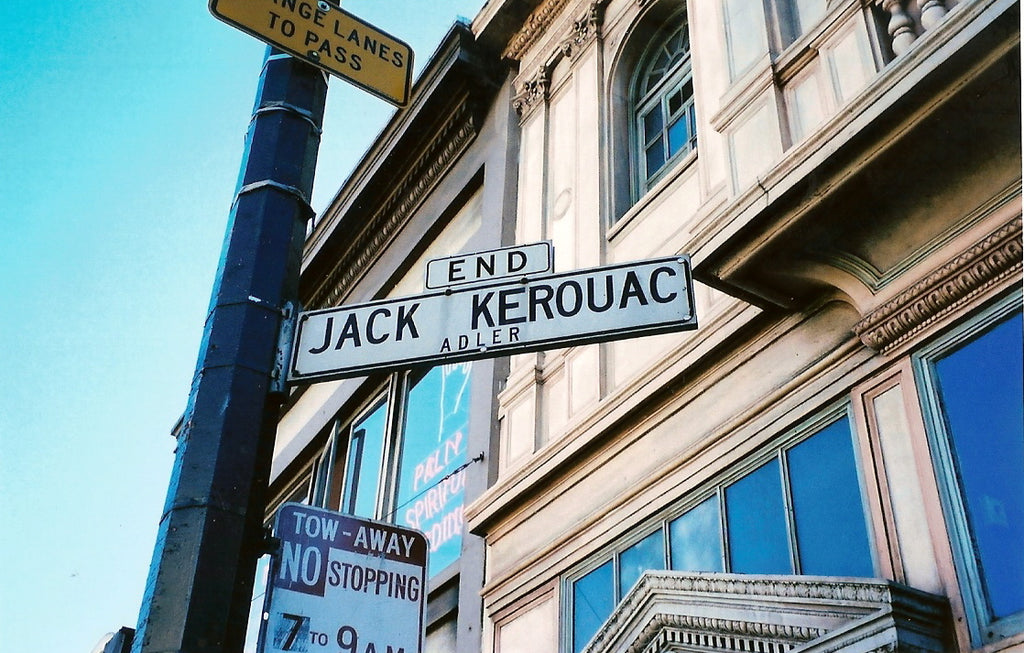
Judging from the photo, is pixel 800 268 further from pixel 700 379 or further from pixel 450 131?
pixel 450 131

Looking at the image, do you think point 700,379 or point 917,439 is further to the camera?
point 700,379

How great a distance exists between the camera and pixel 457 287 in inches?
185

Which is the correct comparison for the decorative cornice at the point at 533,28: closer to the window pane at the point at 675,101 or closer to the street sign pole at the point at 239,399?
the window pane at the point at 675,101

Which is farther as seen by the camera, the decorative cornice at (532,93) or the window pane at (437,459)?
the decorative cornice at (532,93)

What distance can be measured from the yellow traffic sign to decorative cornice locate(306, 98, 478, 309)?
331 inches

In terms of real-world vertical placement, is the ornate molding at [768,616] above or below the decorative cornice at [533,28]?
below

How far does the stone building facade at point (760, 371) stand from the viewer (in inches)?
227

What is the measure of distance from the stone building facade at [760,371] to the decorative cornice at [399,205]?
1.73 m

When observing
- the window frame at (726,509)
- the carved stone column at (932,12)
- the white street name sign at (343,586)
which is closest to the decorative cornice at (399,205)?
the window frame at (726,509)

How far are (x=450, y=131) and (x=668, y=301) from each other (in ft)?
33.0

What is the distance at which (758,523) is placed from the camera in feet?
23.4

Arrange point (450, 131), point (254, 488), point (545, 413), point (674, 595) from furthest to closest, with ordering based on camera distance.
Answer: point (450, 131)
point (545, 413)
point (674, 595)
point (254, 488)

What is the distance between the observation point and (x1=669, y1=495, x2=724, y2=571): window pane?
7410 millimetres

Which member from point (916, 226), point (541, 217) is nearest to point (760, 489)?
point (916, 226)
